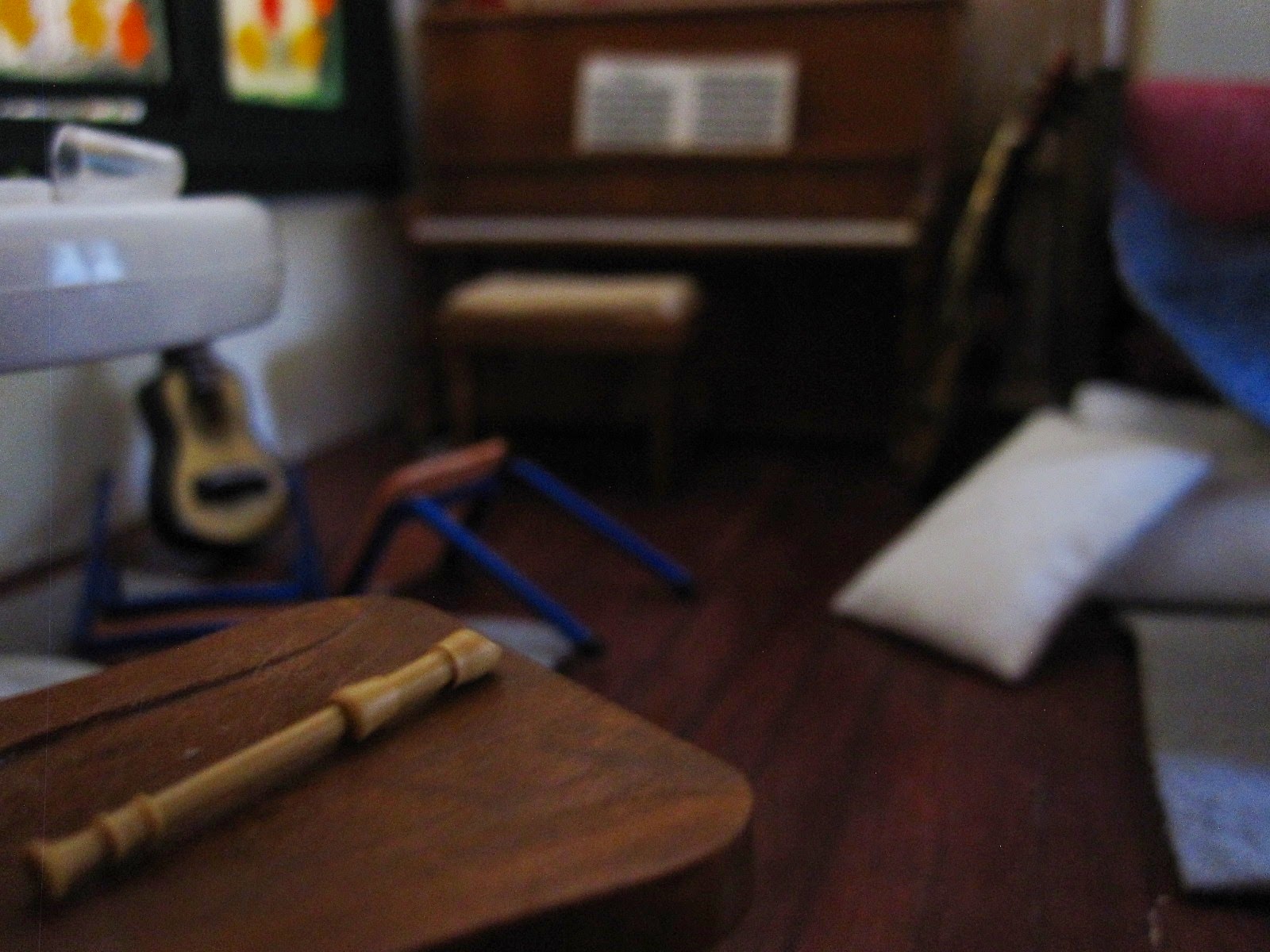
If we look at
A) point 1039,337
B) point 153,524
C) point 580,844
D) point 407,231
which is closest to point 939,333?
point 1039,337

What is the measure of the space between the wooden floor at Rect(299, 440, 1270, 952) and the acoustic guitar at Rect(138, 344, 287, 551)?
224 mm

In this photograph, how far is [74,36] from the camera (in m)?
0.73

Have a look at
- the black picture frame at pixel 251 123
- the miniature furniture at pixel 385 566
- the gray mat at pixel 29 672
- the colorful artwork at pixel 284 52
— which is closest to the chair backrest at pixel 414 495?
the miniature furniture at pixel 385 566

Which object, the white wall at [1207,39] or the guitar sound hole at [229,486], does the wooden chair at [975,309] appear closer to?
the white wall at [1207,39]

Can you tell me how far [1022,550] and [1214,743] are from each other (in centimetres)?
40

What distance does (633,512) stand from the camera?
2.41 metres

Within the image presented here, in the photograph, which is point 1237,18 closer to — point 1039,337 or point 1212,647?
point 1212,647

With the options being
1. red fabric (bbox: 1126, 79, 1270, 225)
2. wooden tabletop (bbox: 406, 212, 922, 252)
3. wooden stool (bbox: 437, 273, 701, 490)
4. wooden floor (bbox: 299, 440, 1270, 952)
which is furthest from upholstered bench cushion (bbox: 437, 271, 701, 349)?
red fabric (bbox: 1126, 79, 1270, 225)

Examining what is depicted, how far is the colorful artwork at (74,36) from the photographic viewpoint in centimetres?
68

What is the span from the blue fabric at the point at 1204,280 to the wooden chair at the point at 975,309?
2.42 ft

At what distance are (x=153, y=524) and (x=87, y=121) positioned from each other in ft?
4.10

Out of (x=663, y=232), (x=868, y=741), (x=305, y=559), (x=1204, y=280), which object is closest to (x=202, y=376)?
(x=305, y=559)

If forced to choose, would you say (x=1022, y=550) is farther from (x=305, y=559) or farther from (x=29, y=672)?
(x=29, y=672)

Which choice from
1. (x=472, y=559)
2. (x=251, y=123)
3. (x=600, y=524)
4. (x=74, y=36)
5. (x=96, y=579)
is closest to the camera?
(x=74, y=36)
